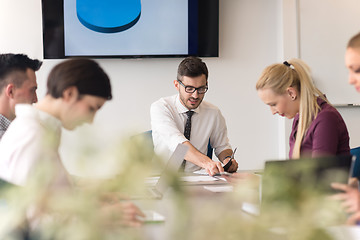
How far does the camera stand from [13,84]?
256 centimetres

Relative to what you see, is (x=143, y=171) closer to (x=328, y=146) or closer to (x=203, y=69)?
(x=328, y=146)

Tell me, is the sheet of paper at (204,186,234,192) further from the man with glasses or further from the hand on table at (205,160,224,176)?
the man with glasses

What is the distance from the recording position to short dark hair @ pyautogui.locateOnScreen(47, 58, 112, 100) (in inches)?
62.0

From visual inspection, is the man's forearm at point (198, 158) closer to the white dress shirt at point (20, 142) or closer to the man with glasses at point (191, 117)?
the man with glasses at point (191, 117)

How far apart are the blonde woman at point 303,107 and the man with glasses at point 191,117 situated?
83 centimetres

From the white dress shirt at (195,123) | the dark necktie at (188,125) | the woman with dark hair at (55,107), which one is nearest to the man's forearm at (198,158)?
the white dress shirt at (195,123)

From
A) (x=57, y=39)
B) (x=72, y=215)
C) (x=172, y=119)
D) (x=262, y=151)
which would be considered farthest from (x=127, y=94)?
(x=72, y=215)

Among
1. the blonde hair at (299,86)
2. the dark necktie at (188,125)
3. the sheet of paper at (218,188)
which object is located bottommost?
the sheet of paper at (218,188)

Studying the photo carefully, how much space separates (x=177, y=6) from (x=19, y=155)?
335 centimetres

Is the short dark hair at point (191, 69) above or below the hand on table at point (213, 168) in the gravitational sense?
above

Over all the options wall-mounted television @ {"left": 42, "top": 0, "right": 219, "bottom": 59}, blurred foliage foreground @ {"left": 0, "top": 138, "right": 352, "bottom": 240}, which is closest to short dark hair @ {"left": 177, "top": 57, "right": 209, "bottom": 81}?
wall-mounted television @ {"left": 42, "top": 0, "right": 219, "bottom": 59}

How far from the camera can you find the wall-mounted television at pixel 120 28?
14.3 feet

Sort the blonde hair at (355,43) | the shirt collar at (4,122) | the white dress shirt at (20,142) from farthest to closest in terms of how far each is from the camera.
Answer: the shirt collar at (4,122) → the blonde hair at (355,43) → the white dress shirt at (20,142)

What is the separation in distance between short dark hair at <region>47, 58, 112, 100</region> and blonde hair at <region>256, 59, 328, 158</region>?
48.6 inches
